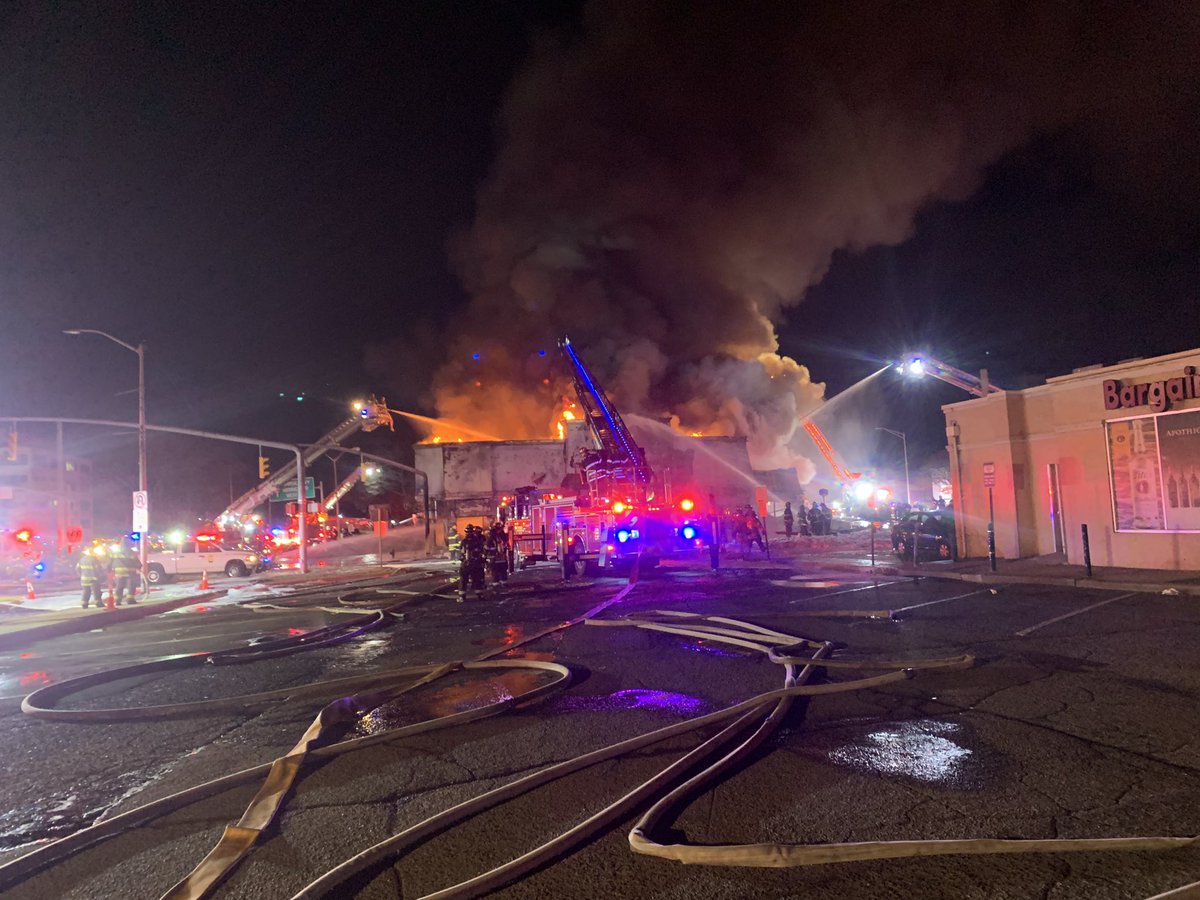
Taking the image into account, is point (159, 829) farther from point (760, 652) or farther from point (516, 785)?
point (760, 652)

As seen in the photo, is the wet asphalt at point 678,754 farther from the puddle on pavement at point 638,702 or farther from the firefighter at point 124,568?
the firefighter at point 124,568

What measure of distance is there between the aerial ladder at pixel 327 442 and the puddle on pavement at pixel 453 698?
23318mm

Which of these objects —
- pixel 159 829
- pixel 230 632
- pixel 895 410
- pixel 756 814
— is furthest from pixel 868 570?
pixel 895 410

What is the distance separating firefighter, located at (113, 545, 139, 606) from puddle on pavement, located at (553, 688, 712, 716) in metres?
14.2

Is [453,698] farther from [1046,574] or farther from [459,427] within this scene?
[459,427]

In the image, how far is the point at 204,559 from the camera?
24.7m

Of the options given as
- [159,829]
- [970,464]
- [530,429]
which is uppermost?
[530,429]

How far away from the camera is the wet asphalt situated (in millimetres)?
3211

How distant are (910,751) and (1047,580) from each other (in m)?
9.96

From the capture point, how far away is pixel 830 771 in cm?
433

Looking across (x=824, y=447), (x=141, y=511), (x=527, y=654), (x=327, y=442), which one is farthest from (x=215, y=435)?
(x=824, y=447)

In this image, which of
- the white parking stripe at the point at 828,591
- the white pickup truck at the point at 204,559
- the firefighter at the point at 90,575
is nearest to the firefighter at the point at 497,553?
the white parking stripe at the point at 828,591

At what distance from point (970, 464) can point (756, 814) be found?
16.2 m

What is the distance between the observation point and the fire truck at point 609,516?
53.4 ft
